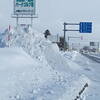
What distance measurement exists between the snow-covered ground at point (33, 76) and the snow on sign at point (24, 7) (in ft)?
54.9

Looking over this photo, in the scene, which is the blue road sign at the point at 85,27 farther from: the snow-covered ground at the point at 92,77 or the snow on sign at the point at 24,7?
the snow-covered ground at the point at 92,77

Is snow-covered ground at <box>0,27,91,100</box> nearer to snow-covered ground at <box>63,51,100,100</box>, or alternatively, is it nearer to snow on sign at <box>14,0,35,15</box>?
snow-covered ground at <box>63,51,100,100</box>

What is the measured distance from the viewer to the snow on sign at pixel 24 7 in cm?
4591

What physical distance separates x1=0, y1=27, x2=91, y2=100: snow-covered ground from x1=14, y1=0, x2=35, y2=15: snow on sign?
16.7m

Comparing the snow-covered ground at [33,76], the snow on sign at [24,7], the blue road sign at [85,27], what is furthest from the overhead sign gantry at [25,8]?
the snow-covered ground at [33,76]

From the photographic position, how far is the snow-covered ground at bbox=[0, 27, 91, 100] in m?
11.0

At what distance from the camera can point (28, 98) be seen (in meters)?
10.2

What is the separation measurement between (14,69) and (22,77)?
1.37 metres

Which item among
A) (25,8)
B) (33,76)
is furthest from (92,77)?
(25,8)

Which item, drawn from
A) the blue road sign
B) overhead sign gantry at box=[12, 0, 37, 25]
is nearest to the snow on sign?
overhead sign gantry at box=[12, 0, 37, 25]

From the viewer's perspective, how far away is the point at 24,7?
47094mm

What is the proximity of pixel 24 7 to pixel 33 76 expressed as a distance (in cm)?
3267

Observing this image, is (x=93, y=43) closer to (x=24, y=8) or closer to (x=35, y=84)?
(x=24, y=8)

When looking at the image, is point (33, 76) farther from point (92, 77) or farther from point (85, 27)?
point (85, 27)
